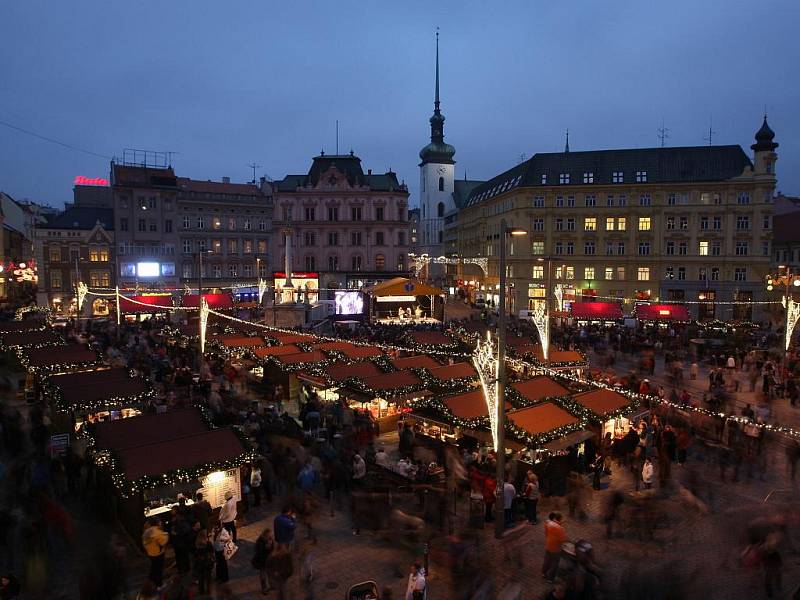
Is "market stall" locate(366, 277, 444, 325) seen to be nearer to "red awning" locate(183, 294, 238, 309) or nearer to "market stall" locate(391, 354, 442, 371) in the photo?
"red awning" locate(183, 294, 238, 309)

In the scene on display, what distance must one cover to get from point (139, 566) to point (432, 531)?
5.80 meters

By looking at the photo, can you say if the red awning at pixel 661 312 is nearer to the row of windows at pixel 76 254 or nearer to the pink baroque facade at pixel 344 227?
the pink baroque facade at pixel 344 227

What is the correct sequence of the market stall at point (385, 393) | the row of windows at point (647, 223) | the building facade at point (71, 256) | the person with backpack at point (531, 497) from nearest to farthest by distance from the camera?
the person with backpack at point (531, 497) → the market stall at point (385, 393) → the row of windows at point (647, 223) → the building facade at point (71, 256)

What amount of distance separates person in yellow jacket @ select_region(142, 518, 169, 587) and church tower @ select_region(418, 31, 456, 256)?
91129mm

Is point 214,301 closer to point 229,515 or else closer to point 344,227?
point 344,227

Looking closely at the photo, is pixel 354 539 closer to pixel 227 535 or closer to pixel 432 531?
pixel 432 531

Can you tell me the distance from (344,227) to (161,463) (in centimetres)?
5446

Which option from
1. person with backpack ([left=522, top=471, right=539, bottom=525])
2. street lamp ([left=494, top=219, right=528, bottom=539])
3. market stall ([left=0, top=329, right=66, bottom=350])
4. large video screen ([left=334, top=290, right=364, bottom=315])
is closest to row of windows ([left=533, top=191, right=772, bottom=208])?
large video screen ([left=334, top=290, right=364, bottom=315])

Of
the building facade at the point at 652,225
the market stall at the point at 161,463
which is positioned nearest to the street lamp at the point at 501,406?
the market stall at the point at 161,463

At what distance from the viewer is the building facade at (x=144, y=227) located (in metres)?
60.5

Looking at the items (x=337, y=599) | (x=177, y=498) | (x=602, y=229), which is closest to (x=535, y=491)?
(x=337, y=599)

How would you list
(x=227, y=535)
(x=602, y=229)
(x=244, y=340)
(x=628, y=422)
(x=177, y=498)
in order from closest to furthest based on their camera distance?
(x=227, y=535) → (x=177, y=498) → (x=628, y=422) → (x=244, y=340) → (x=602, y=229)

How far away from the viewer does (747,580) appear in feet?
32.9

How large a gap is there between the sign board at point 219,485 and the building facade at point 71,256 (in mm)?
51505
